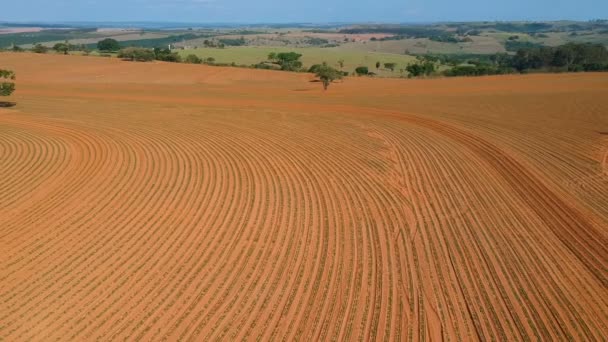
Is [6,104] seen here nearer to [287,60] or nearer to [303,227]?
[303,227]

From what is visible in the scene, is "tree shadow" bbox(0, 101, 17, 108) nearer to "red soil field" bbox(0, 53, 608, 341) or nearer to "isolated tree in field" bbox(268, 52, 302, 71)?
"red soil field" bbox(0, 53, 608, 341)

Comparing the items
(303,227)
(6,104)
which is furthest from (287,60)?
(303,227)

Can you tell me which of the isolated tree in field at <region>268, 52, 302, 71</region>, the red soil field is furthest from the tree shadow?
the isolated tree in field at <region>268, 52, 302, 71</region>

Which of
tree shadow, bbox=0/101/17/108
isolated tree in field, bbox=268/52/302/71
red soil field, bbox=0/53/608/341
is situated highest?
isolated tree in field, bbox=268/52/302/71

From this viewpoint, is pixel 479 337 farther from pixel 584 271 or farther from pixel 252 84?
pixel 252 84

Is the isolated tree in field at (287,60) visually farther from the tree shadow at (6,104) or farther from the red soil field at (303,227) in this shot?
the red soil field at (303,227)

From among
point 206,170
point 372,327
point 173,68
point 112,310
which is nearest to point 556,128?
point 206,170

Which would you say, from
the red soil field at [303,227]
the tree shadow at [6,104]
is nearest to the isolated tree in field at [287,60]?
the tree shadow at [6,104]

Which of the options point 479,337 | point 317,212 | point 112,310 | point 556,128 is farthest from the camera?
point 556,128
